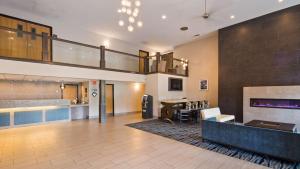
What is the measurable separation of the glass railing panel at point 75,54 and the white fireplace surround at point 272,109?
6.68m

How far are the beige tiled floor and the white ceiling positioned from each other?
4559mm

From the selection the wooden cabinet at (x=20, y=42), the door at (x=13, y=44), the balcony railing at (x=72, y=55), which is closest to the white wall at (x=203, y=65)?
the balcony railing at (x=72, y=55)

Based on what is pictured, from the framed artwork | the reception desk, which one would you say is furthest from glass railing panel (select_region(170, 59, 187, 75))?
the reception desk

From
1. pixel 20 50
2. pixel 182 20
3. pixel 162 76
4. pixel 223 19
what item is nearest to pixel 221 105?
pixel 162 76

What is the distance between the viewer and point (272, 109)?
5844 mm

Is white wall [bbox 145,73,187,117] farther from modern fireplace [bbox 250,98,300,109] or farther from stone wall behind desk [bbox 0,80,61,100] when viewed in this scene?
stone wall behind desk [bbox 0,80,61,100]

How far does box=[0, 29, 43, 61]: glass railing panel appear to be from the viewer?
5.33m

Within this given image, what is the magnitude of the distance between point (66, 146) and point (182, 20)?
625 centimetres

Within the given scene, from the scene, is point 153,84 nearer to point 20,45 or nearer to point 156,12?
point 156,12

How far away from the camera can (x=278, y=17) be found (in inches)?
233

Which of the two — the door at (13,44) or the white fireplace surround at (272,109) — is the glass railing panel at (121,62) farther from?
the white fireplace surround at (272,109)

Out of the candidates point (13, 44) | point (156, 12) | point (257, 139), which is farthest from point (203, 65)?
point (13, 44)

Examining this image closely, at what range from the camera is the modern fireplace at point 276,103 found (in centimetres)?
538

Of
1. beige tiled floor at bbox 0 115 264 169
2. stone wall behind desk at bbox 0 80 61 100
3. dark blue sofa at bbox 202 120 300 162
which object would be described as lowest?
beige tiled floor at bbox 0 115 264 169
